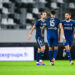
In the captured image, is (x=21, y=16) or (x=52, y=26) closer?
(x=52, y=26)

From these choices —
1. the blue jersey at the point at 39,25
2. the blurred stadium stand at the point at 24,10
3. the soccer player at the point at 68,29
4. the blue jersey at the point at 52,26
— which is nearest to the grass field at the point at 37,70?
the soccer player at the point at 68,29

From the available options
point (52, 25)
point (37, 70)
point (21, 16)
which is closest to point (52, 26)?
point (52, 25)

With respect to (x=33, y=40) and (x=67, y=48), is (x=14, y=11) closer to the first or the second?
(x=33, y=40)

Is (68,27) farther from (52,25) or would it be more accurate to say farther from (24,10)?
(24,10)

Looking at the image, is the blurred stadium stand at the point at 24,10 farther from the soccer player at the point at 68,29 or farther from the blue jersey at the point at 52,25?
the blue jersey at the point at 52,25

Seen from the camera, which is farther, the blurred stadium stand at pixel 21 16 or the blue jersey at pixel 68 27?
the blurred stadium stand at pixel 21 16

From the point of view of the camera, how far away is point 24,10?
14039 mm

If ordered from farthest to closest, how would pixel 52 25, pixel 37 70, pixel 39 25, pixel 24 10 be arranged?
pixel 24 10, pixel 39 25, pixel 52 25, pixel 37 70

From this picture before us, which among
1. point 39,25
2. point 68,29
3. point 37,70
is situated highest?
point 39,25

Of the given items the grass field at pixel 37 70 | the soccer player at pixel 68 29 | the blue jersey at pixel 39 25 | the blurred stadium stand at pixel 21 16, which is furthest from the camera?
the blurred stadium stand at pixel 21 16

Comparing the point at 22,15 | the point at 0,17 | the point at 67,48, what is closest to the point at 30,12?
the point at 22,15

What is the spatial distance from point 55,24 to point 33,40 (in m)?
3.81

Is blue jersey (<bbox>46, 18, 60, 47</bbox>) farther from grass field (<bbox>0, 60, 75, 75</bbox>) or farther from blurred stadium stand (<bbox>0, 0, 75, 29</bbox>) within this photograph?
blurred stadium stand (<bbox>0, 0, 75, 29</bbox>)

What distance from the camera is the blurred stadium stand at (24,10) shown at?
533 inches
